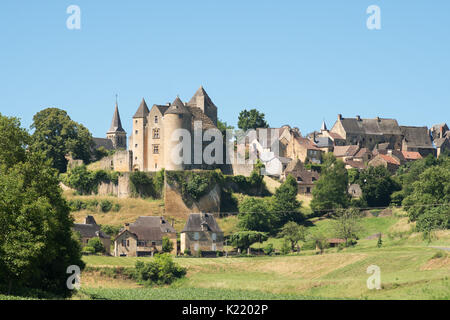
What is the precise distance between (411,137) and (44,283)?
7385 cm

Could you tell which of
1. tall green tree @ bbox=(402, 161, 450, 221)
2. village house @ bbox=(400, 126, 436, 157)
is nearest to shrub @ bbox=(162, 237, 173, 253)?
tall green tree @ bbox=(402, 161, 450, 221)

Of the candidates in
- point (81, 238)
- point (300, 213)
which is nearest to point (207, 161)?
point (300, 213)

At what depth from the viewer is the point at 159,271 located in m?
63.4

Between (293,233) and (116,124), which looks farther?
(116,124)

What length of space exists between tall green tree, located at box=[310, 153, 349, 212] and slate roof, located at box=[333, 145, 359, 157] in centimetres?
1843

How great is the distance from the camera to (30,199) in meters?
46.2

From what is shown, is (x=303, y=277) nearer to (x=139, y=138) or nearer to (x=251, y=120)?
(x=139, y=138)

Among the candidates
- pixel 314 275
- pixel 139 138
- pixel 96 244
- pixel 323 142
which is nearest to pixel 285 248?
pixel 314 275

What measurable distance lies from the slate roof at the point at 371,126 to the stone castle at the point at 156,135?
3024 cm

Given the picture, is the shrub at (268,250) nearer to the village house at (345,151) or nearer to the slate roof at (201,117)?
the slate roof at (201,117)

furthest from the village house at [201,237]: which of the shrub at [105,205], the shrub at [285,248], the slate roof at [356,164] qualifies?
the slate roof at [356,164]

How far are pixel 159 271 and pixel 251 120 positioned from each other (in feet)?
166

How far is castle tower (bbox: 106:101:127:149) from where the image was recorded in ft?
428

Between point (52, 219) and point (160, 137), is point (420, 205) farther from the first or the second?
point (52, 219)
